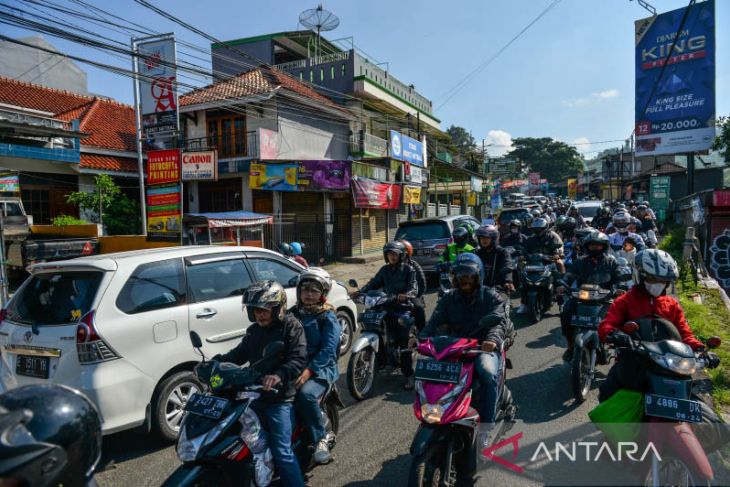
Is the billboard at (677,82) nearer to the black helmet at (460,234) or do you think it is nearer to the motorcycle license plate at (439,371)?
the black helmet at (460,234)

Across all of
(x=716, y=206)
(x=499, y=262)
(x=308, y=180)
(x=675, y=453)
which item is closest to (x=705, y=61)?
(x=716, y=206)

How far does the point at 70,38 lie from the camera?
7613 millimetres

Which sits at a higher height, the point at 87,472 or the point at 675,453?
the point at 87,472

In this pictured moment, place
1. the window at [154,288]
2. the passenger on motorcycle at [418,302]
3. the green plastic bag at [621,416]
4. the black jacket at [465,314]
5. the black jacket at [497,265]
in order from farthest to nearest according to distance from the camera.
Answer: the black jacket at [497,265] < the passenger on motorcycle at [418,302] < the window at [154,288] < the black jacket at [465,314] < the green plastic bag at [621,416]

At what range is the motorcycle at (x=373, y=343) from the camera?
4.98 meters

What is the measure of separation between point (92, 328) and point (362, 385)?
107 inches

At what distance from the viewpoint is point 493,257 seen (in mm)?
6926

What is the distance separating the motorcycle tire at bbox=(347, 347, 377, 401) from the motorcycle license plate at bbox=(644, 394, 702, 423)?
9.36 feet

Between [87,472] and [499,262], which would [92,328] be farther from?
[499,262]

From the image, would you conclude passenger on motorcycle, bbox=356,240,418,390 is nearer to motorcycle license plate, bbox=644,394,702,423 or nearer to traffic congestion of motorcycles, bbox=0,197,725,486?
traffic congestion of motorcycles, bbox=0,197,725,486

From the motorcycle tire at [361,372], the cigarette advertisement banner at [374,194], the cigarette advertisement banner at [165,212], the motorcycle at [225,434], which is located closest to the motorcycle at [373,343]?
the motorcycle tire at [361,372]

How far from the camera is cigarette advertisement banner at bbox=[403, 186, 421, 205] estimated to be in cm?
2334

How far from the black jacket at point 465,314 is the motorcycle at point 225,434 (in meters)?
1.50

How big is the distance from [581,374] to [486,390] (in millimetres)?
2012
